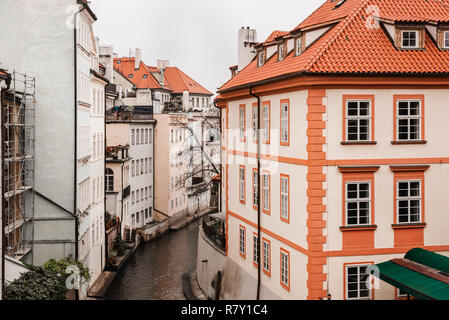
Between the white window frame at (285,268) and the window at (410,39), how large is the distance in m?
6.91

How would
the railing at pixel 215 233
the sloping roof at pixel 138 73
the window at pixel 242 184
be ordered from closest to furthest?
the window at pixel 242 184
the railing at pixel 215 233
the sloping roof at pixel 138 73

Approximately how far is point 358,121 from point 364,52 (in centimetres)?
190

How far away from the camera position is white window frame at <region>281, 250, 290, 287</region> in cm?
1973

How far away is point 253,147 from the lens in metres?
23.5

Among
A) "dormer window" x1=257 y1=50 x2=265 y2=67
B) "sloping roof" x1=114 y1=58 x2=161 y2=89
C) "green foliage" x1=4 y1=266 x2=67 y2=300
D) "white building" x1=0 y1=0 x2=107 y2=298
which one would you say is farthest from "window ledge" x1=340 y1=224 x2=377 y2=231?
"sloping roof" x1=114 y1=58 x2=161 y2=89

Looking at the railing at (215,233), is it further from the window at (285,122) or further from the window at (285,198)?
the window at (285,122)

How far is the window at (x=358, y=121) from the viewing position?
18.2 metres

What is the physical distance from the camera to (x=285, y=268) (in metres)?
20.0

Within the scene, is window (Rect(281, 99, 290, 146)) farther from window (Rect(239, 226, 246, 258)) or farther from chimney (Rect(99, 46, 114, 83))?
chimney (Rect(99, 46, 114, 83))

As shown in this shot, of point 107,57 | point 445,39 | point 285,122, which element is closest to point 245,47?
point 285,122

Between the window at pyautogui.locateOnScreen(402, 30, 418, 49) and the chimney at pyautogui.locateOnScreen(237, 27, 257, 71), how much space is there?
38.5 feet

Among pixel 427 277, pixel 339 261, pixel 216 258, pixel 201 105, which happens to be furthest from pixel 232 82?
pixel 201 105

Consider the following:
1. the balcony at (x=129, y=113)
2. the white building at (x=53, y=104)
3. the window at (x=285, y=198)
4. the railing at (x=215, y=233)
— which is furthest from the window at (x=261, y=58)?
the balcony at (x=129, y=113)
